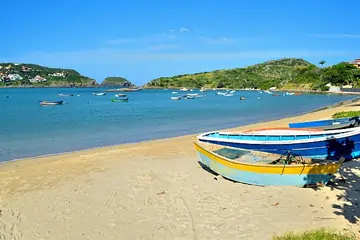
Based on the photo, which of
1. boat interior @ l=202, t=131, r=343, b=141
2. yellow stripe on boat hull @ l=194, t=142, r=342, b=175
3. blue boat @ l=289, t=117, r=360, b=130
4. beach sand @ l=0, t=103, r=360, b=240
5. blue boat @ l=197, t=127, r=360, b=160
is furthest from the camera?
blue boat @ l=289, t=117, r=360, b=130

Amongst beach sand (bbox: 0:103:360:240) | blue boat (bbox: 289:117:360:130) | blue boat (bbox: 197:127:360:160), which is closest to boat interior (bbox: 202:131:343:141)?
blue boat (bbox: 197:127:360:160)

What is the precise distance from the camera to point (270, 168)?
378 inches

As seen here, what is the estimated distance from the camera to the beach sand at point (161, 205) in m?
7.41

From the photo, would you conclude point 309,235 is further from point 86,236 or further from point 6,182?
point 6,182

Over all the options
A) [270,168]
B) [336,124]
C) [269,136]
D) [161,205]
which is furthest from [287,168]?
[336,124]

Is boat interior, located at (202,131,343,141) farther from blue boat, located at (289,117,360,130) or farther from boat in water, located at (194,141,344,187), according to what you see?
blue boat, located at (289,117,360,130)

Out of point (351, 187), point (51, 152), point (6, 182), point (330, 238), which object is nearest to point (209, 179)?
point (351, 187)

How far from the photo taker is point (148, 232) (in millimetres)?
7414

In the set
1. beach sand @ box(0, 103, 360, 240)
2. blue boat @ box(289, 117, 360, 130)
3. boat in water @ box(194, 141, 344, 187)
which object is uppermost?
blue boat @ box(289, 117, 360, 130)

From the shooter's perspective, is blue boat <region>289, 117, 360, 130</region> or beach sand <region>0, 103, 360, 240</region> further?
blue boat <region>289, 117, 360, 130</region>

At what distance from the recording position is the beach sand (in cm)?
741

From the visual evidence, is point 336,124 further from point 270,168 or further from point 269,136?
point 270,168

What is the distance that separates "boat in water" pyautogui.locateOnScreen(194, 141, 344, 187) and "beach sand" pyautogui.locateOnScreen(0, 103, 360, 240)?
10.0 inches

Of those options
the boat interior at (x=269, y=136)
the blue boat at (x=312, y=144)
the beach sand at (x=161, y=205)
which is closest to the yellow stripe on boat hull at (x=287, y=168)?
the beach sand at (x=161, y=205)
